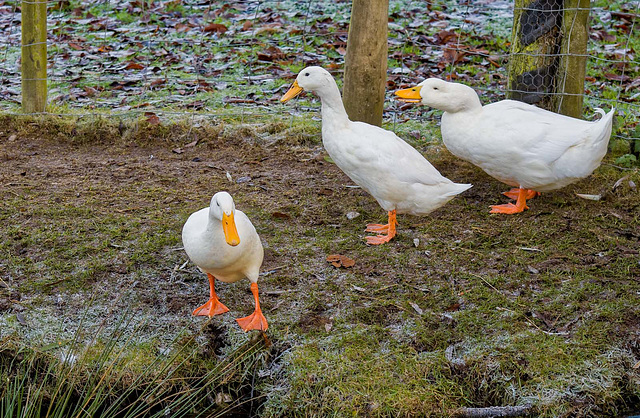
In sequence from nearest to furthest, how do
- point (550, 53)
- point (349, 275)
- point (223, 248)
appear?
point (223, 248)
point (349, 275)
point (550, 53)

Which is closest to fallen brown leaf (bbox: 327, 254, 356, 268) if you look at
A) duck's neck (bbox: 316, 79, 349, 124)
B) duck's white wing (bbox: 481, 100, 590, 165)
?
duck's neck (bbox: 316, 79, 349, 124)

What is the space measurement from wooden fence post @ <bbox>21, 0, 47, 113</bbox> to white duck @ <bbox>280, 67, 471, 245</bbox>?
9.12ft

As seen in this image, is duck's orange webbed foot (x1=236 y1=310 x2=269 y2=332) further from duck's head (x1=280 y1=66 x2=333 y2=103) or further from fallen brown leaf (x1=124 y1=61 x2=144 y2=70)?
fallen brown leaf (x1=124 y1=61 x2=144 y2=70)

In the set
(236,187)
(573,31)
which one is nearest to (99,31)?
(236,187)

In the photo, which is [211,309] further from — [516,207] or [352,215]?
[516,207]

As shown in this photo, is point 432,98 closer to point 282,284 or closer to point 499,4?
point 282,284

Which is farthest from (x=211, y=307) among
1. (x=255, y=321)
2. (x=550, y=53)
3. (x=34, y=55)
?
(x=34, y=55)

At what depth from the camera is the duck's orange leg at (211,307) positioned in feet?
11.2

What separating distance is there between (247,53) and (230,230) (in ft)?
16.6

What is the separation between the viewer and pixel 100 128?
5914 millimetres

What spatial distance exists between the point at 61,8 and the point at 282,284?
23.0 feet

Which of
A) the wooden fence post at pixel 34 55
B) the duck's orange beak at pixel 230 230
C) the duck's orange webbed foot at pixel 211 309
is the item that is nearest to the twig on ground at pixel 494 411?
the duck's orange beak at pixel 230 230

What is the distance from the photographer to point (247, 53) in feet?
25.2

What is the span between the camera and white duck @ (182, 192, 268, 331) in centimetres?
302
